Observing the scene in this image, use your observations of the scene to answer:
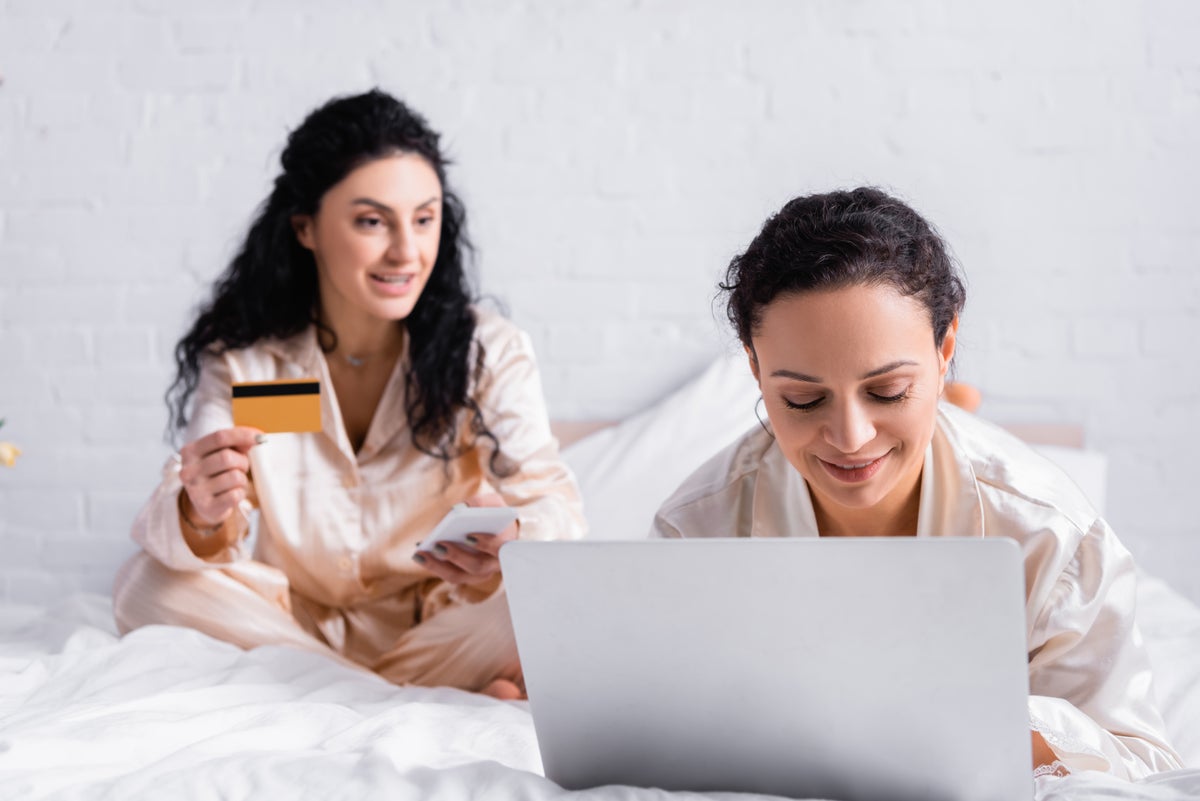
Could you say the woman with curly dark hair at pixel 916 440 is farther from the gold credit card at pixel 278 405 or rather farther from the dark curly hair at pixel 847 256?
the gold credit card at pixel 278 405

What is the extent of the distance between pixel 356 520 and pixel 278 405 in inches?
13.8

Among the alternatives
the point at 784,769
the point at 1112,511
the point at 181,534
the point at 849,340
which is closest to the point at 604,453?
the point at 181,534

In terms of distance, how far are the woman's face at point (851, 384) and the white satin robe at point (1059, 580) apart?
10cm

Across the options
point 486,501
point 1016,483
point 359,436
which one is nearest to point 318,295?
point 359,436

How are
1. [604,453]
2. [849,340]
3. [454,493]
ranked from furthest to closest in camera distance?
[604,453] < [454,493] < [849,340]

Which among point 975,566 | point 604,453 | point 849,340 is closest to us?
point 975,566

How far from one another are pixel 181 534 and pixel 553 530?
580mm

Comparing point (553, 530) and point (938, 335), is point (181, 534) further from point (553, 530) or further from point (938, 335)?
point (938, 335)

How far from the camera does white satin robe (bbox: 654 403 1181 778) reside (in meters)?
1.13

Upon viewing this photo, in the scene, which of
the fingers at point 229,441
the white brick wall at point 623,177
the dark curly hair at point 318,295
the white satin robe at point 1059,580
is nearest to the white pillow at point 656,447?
the white brick wall at point 623,177

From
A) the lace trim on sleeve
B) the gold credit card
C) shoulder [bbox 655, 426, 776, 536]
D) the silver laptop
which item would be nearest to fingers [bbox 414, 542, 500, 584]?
the gold credit card

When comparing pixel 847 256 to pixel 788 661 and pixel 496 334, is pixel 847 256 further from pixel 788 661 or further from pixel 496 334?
pixel 496 334

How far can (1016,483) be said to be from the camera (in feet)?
4.14

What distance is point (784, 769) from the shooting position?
0.96 meters
